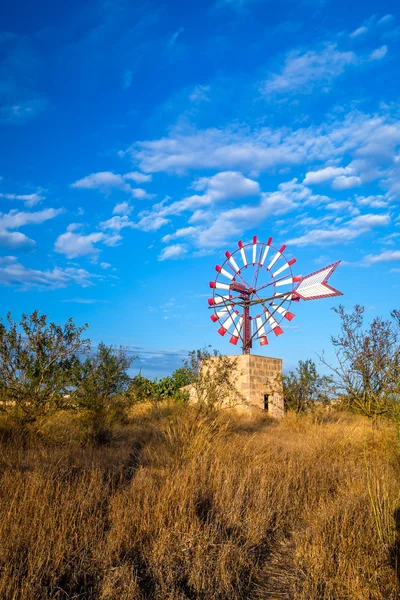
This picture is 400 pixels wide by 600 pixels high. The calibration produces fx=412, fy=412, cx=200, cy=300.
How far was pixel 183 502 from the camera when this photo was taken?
15.6 feet

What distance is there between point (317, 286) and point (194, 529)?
15570mm

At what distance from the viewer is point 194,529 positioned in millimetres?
4246

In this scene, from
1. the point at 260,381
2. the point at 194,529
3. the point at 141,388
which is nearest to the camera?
the point at 194,529

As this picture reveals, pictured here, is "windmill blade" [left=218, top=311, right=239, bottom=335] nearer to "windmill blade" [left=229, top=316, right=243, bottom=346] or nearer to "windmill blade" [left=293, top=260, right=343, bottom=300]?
"windmill blade" [left=229, top=316, right=243, bottom=346]

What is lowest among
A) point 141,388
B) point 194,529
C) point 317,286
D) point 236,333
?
point 194,529

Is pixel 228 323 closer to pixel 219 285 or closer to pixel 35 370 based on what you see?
pixel 219 285

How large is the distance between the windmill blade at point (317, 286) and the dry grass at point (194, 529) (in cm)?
1153

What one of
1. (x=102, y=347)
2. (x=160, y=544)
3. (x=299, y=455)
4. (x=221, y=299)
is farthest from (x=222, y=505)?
(x=221, y=299)

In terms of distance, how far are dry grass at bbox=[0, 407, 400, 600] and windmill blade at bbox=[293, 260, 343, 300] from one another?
37.8 feet

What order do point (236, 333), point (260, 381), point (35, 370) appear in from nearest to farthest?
point (35, 370)
point (260, 381)
point (236, 333)

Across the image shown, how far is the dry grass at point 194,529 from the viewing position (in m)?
3.44

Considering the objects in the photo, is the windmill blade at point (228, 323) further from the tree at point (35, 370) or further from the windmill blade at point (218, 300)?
the tree at point (35, 370)

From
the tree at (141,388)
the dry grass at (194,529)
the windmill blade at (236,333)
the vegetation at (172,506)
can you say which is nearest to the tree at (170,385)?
the tree at (141,388)

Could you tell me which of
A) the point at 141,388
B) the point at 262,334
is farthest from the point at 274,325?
the point at 141,388
